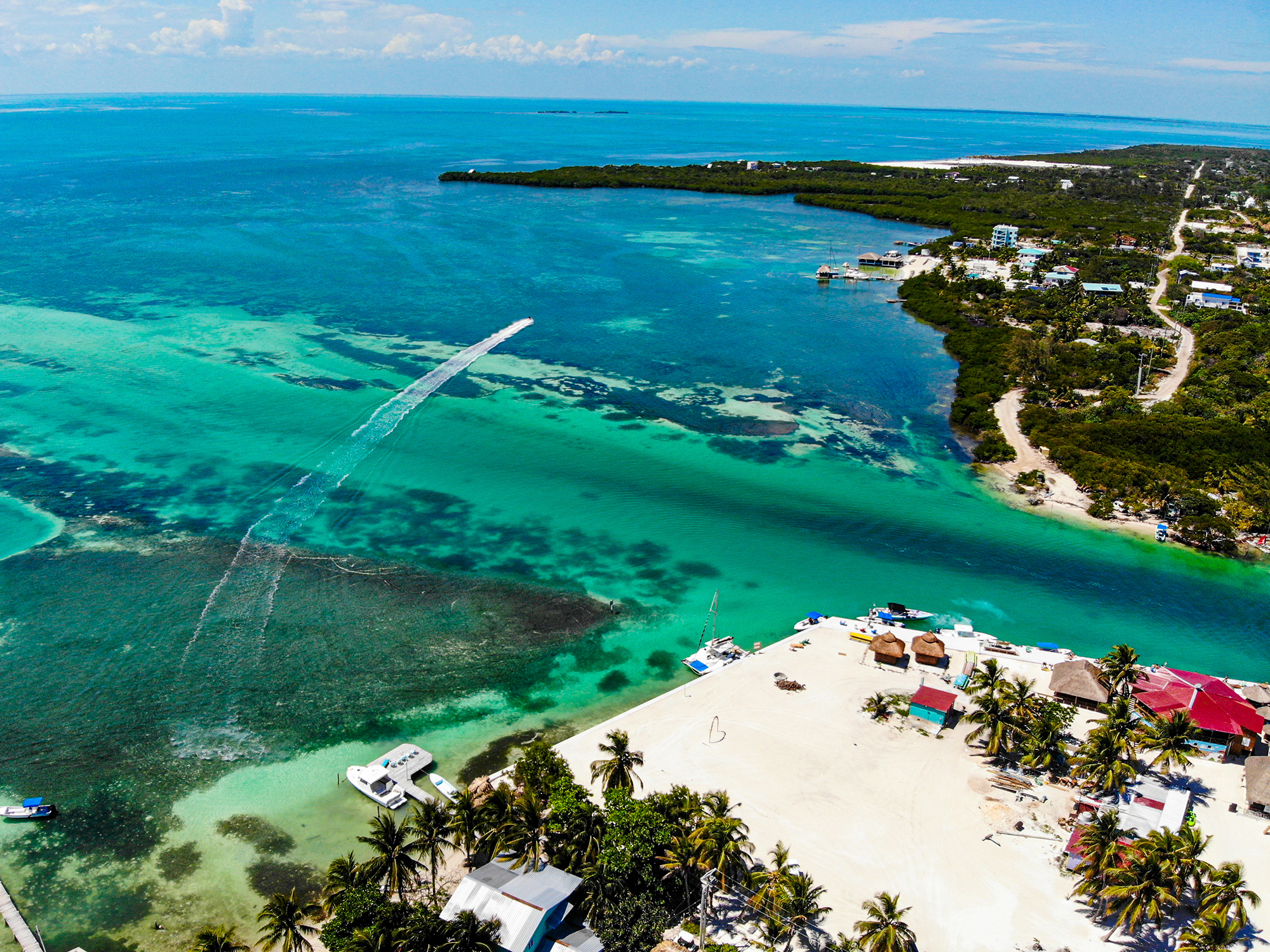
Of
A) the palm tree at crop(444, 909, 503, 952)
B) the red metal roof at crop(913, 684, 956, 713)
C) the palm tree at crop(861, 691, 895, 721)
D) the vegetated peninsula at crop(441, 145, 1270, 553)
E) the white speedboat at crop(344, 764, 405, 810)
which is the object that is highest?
the vegetated peninsula at crop(441, 145, 1270, 553)

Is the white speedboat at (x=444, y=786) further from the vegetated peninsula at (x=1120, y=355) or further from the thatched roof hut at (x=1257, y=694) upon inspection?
the vegetated peninsula at (x=1120, y=355)

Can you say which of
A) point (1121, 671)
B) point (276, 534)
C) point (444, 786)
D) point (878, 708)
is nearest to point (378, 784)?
point (444, 786)

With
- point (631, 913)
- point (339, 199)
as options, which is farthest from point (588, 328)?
point (339, 199)

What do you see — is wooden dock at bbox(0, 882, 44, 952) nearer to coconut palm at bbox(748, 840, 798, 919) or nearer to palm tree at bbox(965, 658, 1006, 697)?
coconut palm at bbox(748, 840, 798, 919)

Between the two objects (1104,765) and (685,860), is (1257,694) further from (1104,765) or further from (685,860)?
(685,860)

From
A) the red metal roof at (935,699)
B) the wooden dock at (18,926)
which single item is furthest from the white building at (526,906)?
the red metal roof at (935,699)

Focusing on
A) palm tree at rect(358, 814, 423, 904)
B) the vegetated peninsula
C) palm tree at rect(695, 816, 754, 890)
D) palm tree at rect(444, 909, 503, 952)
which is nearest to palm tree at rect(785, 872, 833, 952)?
palm tree at rect(695, 816, 754, 890)
